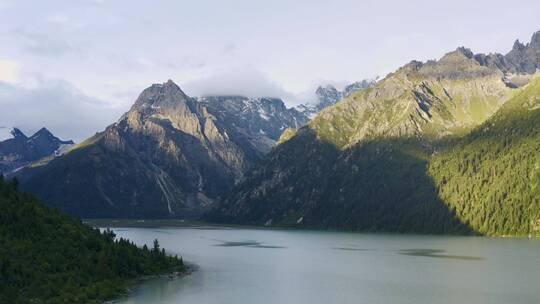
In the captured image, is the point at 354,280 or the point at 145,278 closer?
the point at 145,278

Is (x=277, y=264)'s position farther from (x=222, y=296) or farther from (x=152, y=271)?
(x=222, y=296)

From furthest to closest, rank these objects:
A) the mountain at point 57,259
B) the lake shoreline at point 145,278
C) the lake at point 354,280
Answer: the lake at point 354,280 → the lake shoreline at point 145,278 → the mountain at point 57,259

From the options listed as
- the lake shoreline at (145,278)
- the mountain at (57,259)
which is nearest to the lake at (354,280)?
the lake shoreline at (145,278)

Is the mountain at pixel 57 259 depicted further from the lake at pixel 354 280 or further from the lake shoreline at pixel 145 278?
the lake at pixel 354 280

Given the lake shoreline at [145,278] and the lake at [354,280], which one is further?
the lake at [354,280]

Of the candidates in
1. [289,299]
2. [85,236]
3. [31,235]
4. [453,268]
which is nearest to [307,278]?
[289,299]

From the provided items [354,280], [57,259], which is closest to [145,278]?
[57,259]

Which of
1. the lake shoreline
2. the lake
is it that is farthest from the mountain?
the lake

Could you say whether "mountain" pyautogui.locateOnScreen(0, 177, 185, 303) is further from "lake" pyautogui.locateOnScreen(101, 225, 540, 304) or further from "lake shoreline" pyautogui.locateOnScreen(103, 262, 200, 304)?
"lake" pyautogui.locateOnScreen(101, 225, 540, 304)

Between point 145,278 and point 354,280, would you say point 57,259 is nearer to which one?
point 145,278
